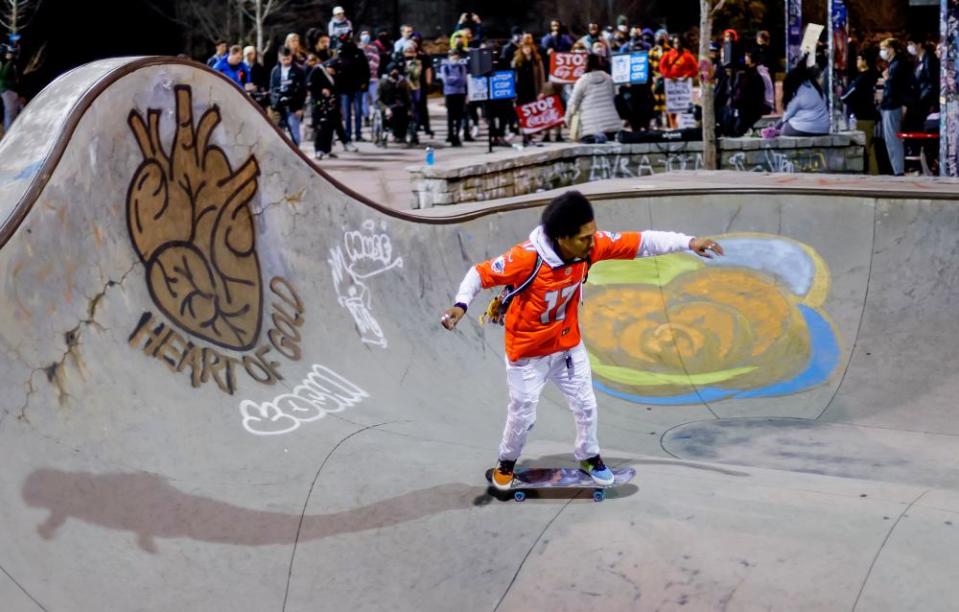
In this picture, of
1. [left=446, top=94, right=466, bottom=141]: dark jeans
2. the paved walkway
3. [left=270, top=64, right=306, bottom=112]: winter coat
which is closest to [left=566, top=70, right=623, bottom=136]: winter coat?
the paved walkway

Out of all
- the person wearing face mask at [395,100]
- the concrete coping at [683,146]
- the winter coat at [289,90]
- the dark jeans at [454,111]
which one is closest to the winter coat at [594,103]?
the concrete coping at [683,146]

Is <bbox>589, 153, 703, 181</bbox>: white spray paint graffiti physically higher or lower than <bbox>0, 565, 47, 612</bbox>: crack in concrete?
higher

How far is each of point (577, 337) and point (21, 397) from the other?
2956mm

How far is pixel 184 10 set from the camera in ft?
101

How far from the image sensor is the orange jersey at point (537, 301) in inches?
248

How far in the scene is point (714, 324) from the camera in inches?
394

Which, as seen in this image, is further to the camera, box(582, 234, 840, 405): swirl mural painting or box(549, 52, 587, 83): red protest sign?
box(549, 52, 587, 83): red protest sign

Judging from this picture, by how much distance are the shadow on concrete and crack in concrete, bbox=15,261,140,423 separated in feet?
1.55

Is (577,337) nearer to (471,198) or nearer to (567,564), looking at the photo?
(567,564)

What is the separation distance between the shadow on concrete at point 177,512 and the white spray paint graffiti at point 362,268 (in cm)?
243

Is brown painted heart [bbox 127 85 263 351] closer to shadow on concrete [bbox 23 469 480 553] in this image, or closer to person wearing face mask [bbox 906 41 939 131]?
shadow on concrete [bbox 23 469 480 553]

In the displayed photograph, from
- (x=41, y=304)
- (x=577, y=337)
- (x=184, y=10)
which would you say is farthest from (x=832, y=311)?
(x=184, y=10)

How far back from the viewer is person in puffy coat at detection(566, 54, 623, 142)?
16.8 m

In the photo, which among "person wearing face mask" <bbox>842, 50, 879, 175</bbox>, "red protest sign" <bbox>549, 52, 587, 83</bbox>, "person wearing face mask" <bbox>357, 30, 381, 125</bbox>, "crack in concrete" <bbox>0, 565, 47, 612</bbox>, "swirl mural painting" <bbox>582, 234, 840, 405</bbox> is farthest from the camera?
"person wearing face mask" <bbox>357, 30, 381, 125</bbox>
